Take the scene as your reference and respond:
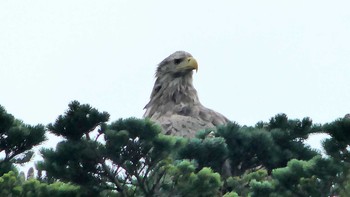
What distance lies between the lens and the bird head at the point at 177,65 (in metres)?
44.2

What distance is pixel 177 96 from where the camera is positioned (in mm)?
43844

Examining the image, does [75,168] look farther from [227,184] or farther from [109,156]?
[227,184]

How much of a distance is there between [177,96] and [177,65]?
951 millimetres

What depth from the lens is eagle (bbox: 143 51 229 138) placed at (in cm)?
4072

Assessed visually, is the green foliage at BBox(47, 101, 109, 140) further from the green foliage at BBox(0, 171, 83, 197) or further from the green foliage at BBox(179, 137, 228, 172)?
the green foliage at BBox(179, 137, 228, 172)

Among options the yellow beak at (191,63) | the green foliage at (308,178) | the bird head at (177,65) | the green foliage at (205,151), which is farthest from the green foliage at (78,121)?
the bird head at (177,65)

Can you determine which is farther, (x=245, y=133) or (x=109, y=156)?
(x=245, y=133)

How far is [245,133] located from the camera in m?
32.1

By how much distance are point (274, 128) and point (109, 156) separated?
→ 6.13 metres

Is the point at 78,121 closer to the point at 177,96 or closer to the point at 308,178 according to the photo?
the point at 308,178

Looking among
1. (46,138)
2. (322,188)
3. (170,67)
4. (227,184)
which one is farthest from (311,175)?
(170,67)

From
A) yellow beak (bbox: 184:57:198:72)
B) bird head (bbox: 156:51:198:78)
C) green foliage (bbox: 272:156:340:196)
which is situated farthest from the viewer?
bird head (bbox: 156:51:198:78)

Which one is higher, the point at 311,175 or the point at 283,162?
the point at 283,162

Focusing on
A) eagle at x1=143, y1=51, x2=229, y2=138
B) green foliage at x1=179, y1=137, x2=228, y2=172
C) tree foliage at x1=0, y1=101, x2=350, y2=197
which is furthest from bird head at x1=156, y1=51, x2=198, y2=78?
tree foliage at x1=0, y1=101, x2=350, y2=197
